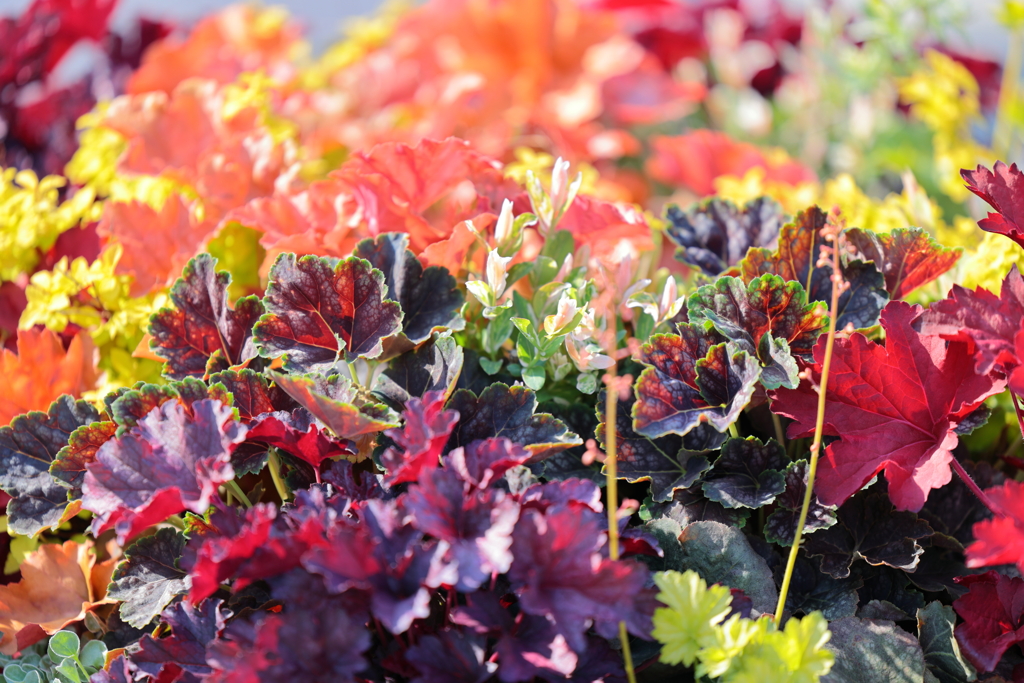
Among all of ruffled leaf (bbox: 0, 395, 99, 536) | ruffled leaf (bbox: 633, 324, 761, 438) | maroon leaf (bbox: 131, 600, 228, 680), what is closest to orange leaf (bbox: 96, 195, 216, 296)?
ruffled leaf (bbox: 0, 395, 99, 536)

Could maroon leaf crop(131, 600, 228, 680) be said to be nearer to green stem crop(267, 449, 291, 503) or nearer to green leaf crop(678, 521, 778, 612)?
green stem crop(267, 449, 291, 503)

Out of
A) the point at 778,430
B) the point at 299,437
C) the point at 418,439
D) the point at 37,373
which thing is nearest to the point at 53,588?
the point at 37,373

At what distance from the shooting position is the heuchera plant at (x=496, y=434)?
61 cm

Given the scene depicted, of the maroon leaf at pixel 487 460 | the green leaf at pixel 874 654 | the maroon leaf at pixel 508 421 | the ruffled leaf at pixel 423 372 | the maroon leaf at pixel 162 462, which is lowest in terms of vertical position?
the green leaf at pixel 874 654

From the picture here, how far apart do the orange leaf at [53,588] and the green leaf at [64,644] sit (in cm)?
6

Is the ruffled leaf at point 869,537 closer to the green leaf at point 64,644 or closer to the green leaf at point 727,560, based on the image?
the green leaf at point 727,560

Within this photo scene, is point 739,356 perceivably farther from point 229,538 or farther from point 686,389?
point 229,538

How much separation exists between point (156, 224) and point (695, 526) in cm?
77

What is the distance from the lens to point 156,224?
41.7 inches

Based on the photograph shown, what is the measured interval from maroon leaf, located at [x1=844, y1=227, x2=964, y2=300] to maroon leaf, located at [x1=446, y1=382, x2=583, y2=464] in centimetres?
35

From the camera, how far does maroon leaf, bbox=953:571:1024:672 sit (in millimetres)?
709

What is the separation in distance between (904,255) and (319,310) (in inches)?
23.5

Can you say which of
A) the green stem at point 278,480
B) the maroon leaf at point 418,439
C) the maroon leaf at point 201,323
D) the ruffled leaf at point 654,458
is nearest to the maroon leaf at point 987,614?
the ruffled leaf at point 654,458

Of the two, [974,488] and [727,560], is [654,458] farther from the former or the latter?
[974,488]
